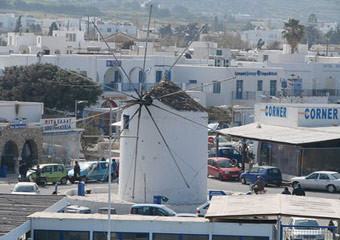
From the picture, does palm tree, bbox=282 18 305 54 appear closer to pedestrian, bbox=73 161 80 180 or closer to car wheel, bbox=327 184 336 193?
pedestrian, bbox=73 161 80 180

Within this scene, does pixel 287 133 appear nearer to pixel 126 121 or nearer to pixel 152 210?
pixel 126 121

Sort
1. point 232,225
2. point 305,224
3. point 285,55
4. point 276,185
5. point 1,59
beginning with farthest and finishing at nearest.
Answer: point 285,55 < point 1,59 < point 276,185 < point 305,224 < point 232,225

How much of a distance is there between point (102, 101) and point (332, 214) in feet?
171

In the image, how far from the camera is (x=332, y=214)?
87.8ft

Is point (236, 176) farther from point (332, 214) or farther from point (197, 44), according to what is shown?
point (197, 44)

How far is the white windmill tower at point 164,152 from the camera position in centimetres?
3694

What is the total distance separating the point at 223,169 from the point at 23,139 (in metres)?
10.4

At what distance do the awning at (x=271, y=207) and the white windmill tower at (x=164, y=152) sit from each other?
7.37m

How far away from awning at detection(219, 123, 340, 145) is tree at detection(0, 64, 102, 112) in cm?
2103

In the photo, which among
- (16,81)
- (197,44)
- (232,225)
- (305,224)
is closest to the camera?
(232,225)

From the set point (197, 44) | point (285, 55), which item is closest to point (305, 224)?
point (285, 55)

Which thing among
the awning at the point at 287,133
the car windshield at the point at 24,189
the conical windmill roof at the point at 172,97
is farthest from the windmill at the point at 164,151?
the awning at the point at 287,133

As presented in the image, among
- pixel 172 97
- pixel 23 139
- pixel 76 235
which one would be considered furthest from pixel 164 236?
pixel 23 139

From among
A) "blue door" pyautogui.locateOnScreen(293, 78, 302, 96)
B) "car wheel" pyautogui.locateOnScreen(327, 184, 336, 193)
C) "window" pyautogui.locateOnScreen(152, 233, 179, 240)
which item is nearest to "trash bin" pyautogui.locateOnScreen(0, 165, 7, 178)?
"car wheel" pyautogui.locateOnScreen(327, 184, 336, 193)
